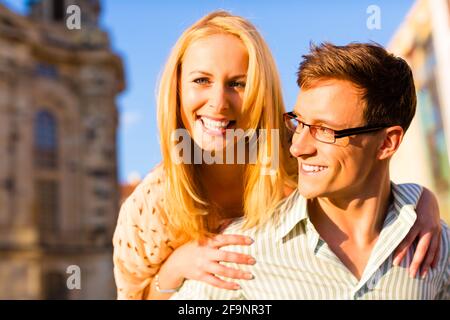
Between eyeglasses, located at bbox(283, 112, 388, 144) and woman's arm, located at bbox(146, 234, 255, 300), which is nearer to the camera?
eyeglasses, located at bbox(283, 112, 388, 144)

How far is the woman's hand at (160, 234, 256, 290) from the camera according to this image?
3.07 meters

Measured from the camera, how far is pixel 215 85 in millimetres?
3242

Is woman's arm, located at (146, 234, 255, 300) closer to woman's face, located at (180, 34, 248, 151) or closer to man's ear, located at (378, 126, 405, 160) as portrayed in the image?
woman's face, located at (180, 34, 248, 151)

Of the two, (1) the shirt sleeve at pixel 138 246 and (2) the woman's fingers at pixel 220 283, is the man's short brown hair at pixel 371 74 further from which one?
(1) the shirt sleeve at pixel 138 246

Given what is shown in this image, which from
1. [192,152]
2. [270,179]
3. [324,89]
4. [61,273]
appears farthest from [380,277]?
[61,273]

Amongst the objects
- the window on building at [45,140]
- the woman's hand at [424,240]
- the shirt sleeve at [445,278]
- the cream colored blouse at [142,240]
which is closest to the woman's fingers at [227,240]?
the cream colored blouse at [142,240]

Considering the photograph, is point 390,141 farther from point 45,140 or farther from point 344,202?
point 45,140

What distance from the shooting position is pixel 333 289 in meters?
2.93

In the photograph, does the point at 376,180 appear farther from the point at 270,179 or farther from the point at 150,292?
the point at 150,292

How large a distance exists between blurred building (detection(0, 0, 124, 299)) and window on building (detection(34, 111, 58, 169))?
0.04 m

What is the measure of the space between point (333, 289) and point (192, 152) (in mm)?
1248

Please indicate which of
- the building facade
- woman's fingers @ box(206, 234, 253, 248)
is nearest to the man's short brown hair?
woman's fingers @ box(206, 234, 253, 248)

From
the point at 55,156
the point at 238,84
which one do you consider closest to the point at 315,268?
the point at 238,84

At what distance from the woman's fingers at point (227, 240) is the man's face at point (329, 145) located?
0.48 meters
